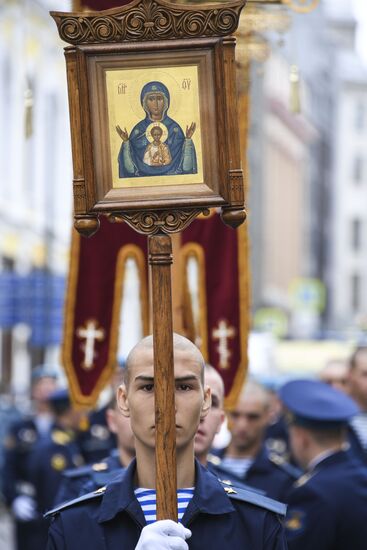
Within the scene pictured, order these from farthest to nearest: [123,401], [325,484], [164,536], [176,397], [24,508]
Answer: [24,508]
[325,484]
[123,401]
[176,397]
[164,536]

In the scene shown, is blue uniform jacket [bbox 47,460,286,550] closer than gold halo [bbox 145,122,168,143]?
Yes

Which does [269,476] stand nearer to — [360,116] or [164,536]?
[164,536]

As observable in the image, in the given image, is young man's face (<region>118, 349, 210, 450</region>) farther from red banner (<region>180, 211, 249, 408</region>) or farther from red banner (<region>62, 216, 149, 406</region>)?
red banner (<region>62, 216, 149, 406</region>)

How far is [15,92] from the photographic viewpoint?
3300cm

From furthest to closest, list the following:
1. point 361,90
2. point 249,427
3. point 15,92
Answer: point 361,90 < point 15,92 < point 249,427

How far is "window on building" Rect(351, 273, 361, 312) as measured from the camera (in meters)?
109

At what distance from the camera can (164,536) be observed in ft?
15.4

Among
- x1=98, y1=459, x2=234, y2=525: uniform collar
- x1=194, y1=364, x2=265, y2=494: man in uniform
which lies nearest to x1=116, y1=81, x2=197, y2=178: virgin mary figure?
x1=98, y1=459, x2=234, y2=525: uniform collar

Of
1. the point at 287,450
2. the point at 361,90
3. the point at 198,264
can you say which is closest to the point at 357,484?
the point at 198,264

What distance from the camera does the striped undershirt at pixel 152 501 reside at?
16.4 ft

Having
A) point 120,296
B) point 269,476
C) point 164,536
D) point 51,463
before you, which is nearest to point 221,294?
point 120,296

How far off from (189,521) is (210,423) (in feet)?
6.17

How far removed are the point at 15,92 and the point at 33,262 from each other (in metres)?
3.44

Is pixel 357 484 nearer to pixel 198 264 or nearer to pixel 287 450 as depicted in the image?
pixel 198 264
